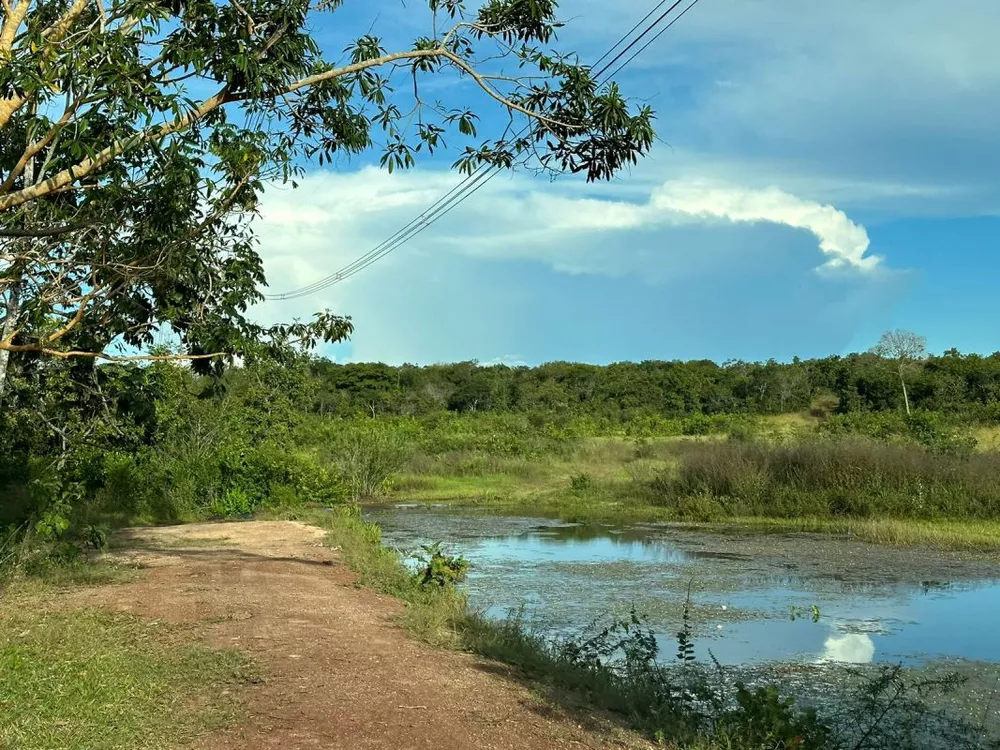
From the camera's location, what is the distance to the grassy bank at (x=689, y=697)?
594 cm

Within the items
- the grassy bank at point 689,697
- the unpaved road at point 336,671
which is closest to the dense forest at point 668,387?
the unpaved road at point 336,671

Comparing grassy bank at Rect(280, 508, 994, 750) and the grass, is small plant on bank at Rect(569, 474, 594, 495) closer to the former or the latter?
the grass

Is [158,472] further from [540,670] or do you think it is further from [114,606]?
[540,670]

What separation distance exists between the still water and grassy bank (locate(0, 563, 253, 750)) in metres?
4.71

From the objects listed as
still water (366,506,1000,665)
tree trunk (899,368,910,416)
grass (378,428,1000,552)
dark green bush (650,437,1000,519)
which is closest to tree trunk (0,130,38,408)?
still water (366,506,1000,665)

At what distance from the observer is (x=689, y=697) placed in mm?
6969

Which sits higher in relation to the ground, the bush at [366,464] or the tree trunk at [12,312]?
the tree trunk at [12,312]

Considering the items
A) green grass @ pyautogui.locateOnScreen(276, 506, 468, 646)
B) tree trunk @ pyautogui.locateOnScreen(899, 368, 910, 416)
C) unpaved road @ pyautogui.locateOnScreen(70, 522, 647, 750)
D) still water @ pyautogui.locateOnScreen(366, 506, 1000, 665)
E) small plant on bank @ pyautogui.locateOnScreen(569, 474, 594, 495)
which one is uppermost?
tree trunk @ pyautogui.locateOnScreen(899, 368, 910, 416)

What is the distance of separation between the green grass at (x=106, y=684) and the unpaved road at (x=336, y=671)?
0.28 metres

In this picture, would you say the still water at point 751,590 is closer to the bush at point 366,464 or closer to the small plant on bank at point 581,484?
the small plant on bank at point 581,484

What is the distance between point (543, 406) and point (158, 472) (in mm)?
42948

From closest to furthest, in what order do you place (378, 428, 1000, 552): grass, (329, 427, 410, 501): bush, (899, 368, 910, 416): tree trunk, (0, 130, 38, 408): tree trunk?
(0, 130, 38, 408): tree trunk → (378, 428, 1000, 552): grass → (329, 427, 410, 501): bush → (899, 368, 910, 416): tree trunk

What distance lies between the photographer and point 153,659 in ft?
23.5

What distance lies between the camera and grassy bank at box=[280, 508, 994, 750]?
5.94 metres
